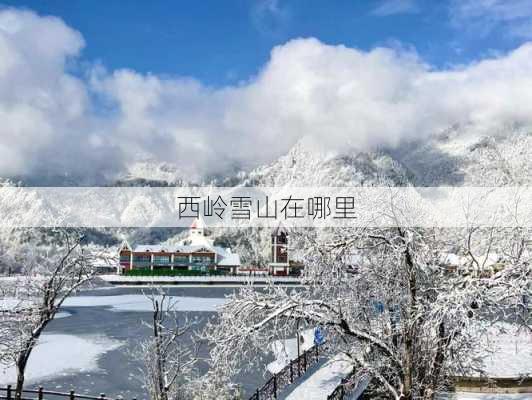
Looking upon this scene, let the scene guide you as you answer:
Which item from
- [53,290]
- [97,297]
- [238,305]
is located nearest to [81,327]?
[53,290]

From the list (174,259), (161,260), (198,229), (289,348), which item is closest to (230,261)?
(174,259)

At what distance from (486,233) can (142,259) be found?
11825 centimetres

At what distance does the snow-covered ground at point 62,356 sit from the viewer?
2717cm

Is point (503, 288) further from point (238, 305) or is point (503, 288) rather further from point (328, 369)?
point (328, 369)

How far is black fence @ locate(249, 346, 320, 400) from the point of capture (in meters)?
18.3

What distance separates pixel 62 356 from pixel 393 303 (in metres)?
25.8

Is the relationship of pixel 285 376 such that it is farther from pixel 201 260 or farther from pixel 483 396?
pixel 201 260

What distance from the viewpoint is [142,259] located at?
414 feet

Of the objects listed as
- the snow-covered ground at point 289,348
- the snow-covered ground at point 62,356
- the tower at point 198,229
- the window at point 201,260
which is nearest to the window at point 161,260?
the window at point 201,260

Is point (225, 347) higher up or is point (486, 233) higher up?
point (486, 233)

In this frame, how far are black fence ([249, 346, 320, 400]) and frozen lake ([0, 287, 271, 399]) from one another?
2.86 metres

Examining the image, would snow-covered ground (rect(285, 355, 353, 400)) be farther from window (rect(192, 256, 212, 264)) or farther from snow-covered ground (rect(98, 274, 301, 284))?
window (rect(192, 256, 212, 264))

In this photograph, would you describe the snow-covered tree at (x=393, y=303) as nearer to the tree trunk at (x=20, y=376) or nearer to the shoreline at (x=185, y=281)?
the tree trunk at (x=20, y=376)

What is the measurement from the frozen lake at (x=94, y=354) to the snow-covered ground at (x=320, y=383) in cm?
396
